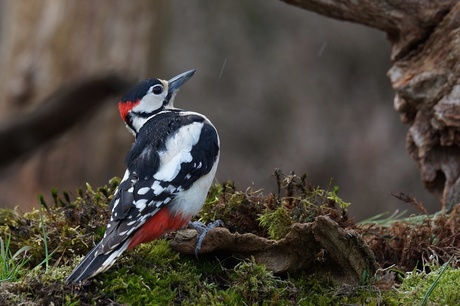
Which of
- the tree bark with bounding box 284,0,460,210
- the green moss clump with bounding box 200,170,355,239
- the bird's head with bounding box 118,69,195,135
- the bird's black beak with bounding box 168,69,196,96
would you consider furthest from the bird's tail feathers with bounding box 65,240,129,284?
the tree bark with bounding box 284,0,460,210

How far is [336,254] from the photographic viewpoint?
12.6 ft

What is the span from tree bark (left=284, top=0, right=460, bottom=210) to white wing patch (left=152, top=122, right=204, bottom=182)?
1421mm

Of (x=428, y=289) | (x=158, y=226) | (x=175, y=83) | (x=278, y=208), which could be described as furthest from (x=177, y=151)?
(x=428, y=289)

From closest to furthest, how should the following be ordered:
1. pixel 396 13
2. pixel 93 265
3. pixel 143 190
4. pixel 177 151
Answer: pixel 93 265 < pixel 143 190 < pixel 177 151 < pixel 396 13

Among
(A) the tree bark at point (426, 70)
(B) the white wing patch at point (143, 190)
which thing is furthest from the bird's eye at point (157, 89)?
(B) the white wing patch at point (143, 190)

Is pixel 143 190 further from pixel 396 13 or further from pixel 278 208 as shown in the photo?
pixel 396 13

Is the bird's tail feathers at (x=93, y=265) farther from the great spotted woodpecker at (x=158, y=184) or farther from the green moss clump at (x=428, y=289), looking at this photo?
the green moss clump at (x=428, y=289)

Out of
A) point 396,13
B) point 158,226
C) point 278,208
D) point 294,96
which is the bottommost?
point 294,96

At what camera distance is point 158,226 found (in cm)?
414

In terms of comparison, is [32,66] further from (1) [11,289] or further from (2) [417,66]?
(1) [11,289]

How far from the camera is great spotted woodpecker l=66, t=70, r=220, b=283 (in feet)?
12.7

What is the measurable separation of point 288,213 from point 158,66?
5.86 m

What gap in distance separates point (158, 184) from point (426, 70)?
6.94 feet

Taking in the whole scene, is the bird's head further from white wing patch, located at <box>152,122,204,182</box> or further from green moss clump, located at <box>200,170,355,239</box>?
green moss clump, located at <box>200,170,355,239</box>
